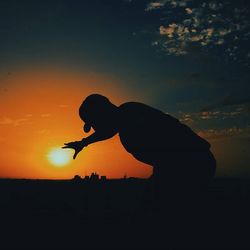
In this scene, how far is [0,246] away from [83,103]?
256 centimetres

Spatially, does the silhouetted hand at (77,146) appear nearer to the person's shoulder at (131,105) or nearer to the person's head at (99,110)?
the person's head at (99,110)

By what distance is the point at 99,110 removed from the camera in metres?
4.78

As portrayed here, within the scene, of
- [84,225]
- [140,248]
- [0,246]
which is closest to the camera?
[140,248]

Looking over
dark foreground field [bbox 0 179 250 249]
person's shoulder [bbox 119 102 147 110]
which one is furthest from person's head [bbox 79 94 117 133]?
dark foreground field [bbox 0 179 250 249]

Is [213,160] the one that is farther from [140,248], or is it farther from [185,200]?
[140,248]

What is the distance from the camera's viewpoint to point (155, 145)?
4.64 metres

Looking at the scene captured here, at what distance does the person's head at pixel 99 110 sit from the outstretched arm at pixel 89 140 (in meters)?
0.10

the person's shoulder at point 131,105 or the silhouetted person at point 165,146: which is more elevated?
the person's shoulder at point 131,105

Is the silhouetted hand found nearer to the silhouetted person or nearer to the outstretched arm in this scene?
the outstretched arm

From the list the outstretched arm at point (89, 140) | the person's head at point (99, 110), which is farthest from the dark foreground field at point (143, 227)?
the person's head at point (99, 110)

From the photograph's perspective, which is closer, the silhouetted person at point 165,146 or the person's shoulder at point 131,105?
the silhouetted person at point 165,146

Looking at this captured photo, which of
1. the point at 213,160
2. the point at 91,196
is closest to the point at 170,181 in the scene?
the point at 213,160

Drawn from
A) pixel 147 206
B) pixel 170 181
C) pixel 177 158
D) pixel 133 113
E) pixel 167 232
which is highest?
pixel 133 113

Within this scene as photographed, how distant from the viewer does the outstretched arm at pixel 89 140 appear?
15.9ft
